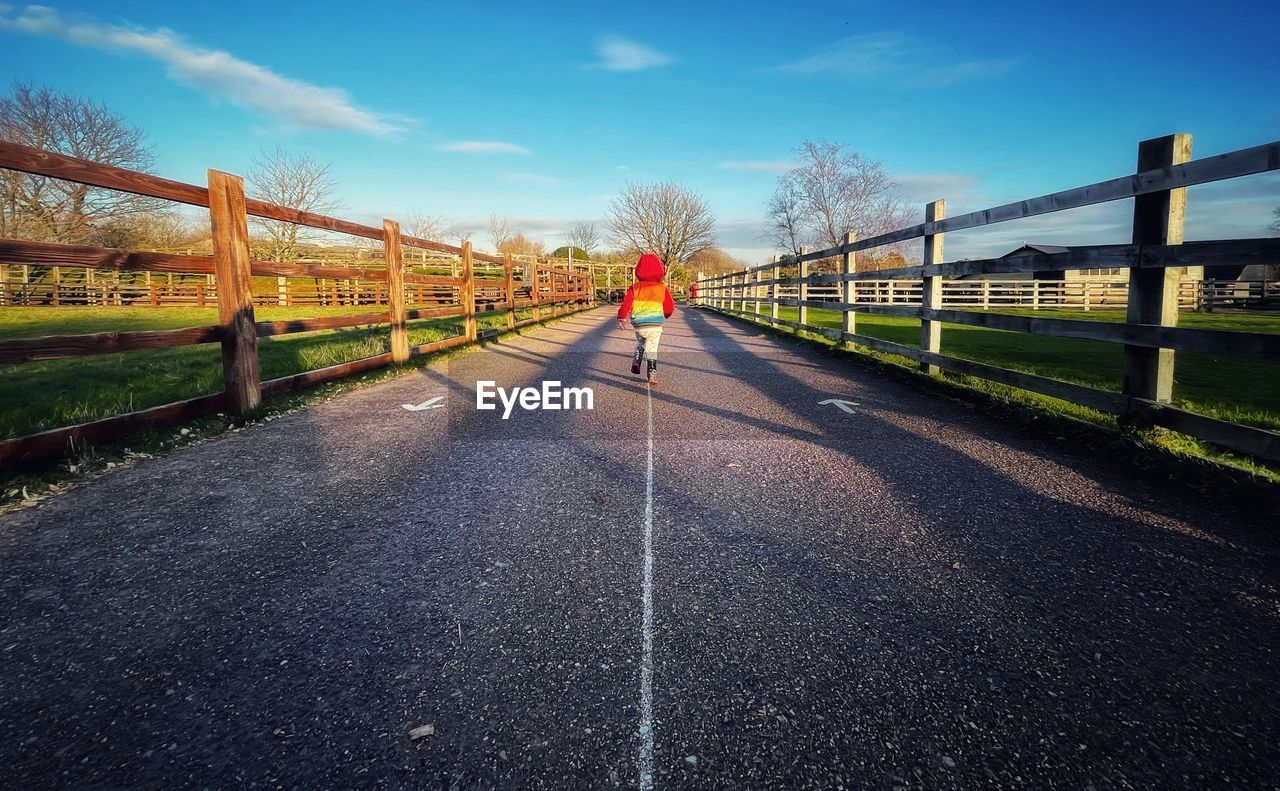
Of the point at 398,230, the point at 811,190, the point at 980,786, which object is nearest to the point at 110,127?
the point at 398,230

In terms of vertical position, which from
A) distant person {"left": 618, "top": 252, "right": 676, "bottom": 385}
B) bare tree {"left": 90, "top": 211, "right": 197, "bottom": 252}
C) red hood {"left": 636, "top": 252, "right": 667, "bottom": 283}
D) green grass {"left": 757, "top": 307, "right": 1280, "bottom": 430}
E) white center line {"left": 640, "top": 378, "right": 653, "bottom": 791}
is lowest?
white center line {"left": 640, "top": 378, "right": 653, "bottom": 791}

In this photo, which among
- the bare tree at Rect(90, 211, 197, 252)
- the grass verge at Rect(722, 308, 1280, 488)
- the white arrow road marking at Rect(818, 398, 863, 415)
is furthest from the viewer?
the bare tree at Rect(90, 211, 197, 252)

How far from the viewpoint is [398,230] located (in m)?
8.49

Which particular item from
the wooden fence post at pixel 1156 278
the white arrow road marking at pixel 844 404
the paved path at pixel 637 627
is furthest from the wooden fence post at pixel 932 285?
the paved path at pixel 637 627

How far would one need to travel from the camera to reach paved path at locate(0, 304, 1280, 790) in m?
1.56

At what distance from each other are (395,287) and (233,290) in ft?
10.8

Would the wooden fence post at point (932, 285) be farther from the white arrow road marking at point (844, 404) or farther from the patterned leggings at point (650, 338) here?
the patterned leggings at point (650, 338)

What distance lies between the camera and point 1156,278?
13.0 feet

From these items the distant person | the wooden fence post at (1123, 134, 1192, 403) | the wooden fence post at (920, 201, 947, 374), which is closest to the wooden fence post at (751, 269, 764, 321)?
the wooden fence post at (920, 201, 947, 374)

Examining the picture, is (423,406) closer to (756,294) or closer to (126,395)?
(126,395)

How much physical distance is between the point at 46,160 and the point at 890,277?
8.40 metres

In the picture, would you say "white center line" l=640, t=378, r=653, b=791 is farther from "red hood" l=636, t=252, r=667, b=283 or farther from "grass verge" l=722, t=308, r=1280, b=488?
"red hood" l=636, t=252, r=667, b=283
